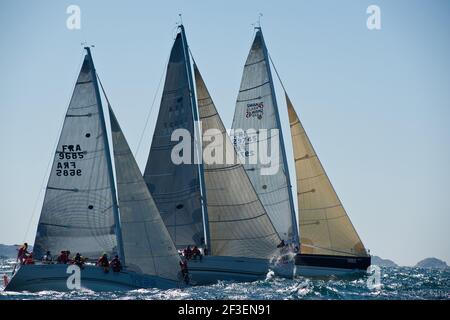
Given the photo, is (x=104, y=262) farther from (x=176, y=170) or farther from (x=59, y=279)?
(x=176, y=170)

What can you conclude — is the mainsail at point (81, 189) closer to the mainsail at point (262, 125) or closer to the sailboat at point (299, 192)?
the sailboat at point (299, 192)

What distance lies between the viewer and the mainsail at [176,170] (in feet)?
144

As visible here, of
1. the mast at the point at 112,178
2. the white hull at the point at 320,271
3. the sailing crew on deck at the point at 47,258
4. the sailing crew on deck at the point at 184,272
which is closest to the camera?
the sailing crew on deck at the point at 47,258

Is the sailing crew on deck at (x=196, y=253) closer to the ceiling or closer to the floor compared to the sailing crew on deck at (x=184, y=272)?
closer to the ceiling

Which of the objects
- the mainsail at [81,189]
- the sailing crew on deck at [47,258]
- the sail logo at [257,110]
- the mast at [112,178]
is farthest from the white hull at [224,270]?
the sail logo at [257,110]

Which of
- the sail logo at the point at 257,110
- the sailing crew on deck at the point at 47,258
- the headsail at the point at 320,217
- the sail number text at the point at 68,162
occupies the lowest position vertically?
the sailing crew on deck at the point at 47,258

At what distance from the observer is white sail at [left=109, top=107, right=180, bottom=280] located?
37281 millimetres

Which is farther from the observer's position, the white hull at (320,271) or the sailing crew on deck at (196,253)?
the white hull at (320,271)

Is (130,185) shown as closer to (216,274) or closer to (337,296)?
(216,274)

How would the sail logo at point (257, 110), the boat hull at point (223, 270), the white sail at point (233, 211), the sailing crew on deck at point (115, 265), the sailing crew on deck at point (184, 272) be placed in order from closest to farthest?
the sailing crew on deck at point (115, 265)
the sailing crew on deck at point (184, 272)
the boat hull at point (223, 270)
the white sail at point (233, 211)
the sail logo at point (257, 110)

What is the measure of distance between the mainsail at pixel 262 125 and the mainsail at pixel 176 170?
6046mm

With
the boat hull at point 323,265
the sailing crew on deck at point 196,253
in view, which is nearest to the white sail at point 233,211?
the sailing crew on deck at point 196,253

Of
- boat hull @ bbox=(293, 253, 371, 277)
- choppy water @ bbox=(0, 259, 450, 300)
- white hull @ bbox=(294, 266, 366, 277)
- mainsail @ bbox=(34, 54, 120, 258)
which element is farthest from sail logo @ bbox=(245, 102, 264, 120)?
mainsail @ bbox=(34, 54, 120, 258)
